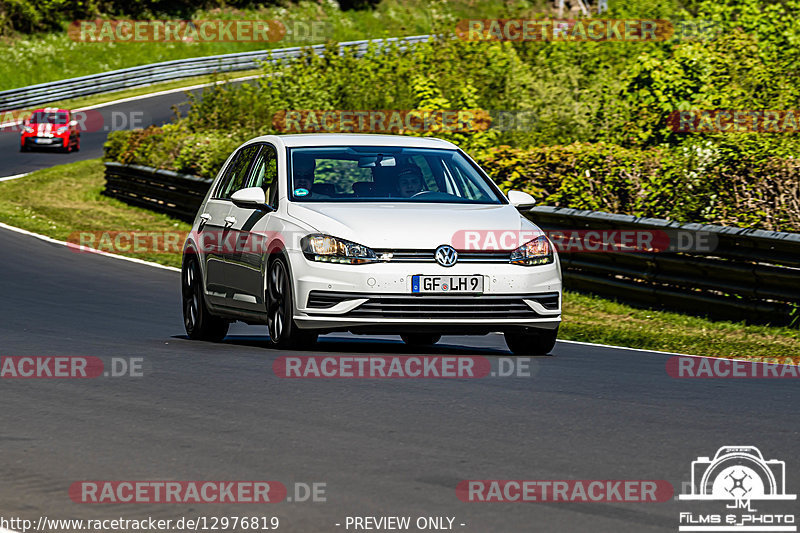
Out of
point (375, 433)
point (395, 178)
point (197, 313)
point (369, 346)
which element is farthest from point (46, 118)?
point (375, 433)

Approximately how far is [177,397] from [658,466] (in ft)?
11.2

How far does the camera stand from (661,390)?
9352 millimetres

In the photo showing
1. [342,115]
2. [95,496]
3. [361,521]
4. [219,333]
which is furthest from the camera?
[342,115]

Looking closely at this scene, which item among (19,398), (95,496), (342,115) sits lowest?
(342,115)

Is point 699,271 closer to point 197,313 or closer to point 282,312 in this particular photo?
point 197,313

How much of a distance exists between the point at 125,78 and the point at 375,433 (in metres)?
51.8

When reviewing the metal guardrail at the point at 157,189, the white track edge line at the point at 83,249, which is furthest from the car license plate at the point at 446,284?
the metal guardrail at the point at 157,189

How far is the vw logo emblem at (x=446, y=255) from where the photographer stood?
1020 centimetres

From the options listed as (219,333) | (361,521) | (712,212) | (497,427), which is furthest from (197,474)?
(712,212)

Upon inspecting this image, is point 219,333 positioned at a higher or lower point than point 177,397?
lower

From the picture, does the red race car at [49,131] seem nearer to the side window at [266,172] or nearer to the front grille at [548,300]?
the side window at [266,172]

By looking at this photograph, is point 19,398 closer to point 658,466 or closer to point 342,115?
point 658,466

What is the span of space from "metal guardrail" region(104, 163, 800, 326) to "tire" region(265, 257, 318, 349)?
6.14 metres

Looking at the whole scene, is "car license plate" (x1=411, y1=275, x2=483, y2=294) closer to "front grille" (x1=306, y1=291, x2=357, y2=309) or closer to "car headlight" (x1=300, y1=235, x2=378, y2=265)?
"car headlight" (x1=300, y1=235, x2=378, y2=265)
